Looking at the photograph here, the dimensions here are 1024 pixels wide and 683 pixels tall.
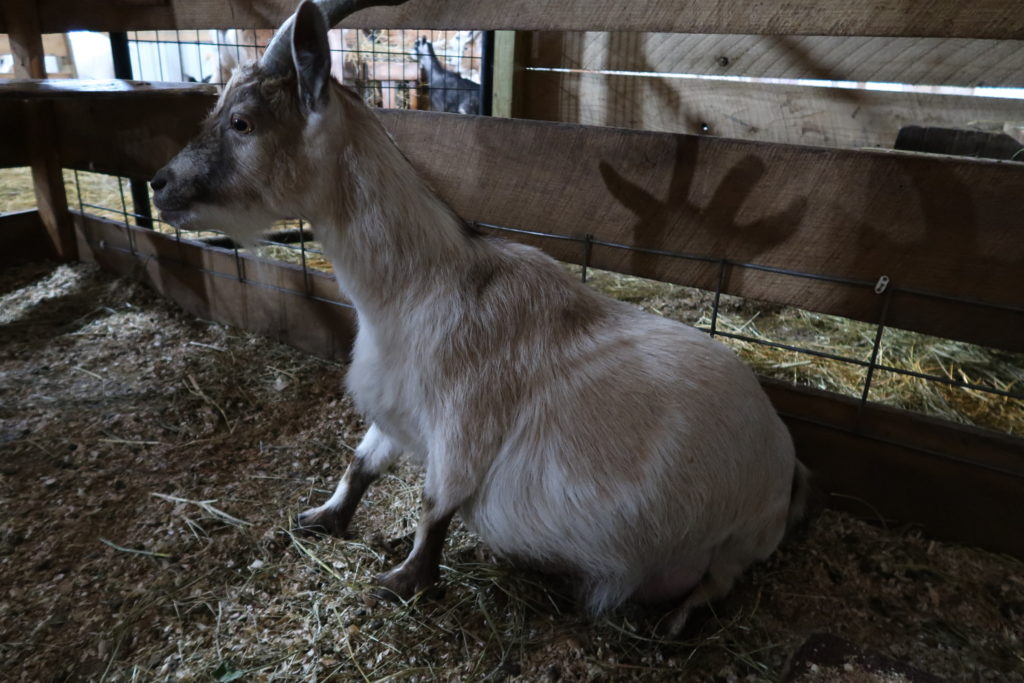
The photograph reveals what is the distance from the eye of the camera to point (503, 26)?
263 cm

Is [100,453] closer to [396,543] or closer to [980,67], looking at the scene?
[396,543]

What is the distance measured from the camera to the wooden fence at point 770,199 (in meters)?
2.16

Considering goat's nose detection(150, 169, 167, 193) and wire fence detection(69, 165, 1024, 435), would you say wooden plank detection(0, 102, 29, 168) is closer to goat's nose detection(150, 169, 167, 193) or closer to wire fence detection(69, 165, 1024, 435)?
wire fence detection(69, 165, 1024, 435)

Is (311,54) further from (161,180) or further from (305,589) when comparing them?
(305,589)

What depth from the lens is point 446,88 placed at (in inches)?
295

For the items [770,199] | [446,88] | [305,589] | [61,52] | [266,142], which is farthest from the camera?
[61,52]

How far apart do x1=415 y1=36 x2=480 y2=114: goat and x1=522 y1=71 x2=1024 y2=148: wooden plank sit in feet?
9.79

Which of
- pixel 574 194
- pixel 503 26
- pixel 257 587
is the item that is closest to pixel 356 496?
pixel 257 587

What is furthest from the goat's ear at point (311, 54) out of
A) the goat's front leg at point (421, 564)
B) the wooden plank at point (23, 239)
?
the wooden plank at point (23, 239)

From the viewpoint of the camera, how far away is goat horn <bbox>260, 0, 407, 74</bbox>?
1940 mm

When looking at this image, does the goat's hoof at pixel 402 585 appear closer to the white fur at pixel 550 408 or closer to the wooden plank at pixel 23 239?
the white fur at pixel 550 408

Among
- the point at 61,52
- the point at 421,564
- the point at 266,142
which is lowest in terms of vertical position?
the point at 421,564

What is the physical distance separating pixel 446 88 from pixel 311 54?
597cm

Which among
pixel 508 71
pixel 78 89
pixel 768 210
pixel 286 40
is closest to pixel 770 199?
pixel 768 210
